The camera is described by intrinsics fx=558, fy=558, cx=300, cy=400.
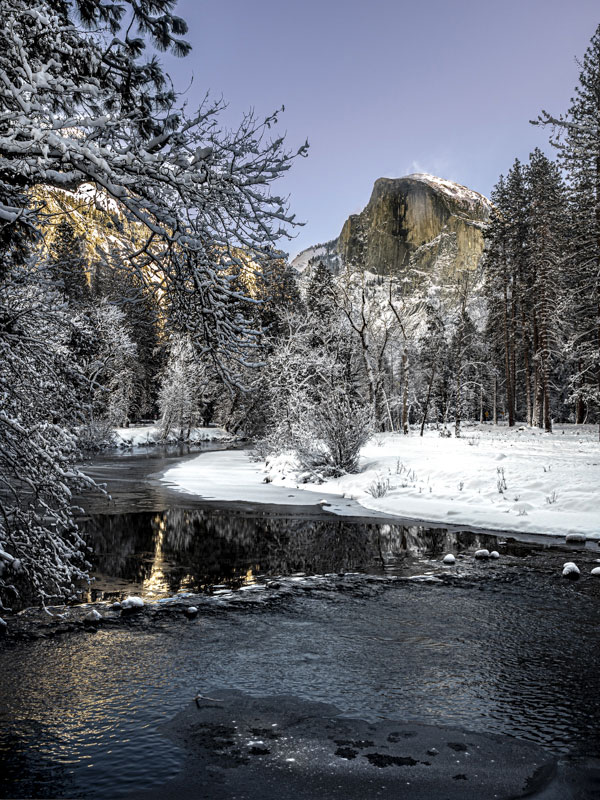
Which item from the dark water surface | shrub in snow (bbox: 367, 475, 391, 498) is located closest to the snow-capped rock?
the dark water surface

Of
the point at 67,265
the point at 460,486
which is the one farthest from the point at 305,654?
the point at 460,486

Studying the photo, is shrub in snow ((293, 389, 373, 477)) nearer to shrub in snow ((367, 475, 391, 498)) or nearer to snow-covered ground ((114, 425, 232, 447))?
shrub in snow ((367, 475, 391, 498))

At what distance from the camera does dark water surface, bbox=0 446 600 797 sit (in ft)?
12.7

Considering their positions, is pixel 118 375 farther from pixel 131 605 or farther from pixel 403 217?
pixel 403 217

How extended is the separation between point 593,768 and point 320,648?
103 inches

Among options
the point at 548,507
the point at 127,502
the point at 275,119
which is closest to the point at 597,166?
the point at 548,507

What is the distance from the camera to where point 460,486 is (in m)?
14.9

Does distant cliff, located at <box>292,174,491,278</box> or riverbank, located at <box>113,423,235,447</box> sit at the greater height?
distant cliff, located at <box>292,174,491,278</box>

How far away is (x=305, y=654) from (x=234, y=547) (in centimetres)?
512

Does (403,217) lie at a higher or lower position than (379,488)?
higher

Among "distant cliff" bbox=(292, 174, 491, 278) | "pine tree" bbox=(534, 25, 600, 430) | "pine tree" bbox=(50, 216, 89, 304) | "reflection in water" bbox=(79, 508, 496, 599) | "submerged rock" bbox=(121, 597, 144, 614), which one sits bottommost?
"reflection in water" bbox=(79, 508, 496, 599)

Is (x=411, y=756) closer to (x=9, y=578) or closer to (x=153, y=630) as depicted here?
(x=153, y=630)

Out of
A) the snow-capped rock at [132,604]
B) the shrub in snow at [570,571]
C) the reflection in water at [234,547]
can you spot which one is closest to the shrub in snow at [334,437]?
the reflection in water at [234,547]

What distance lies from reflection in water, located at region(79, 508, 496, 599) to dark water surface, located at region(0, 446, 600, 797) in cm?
7
